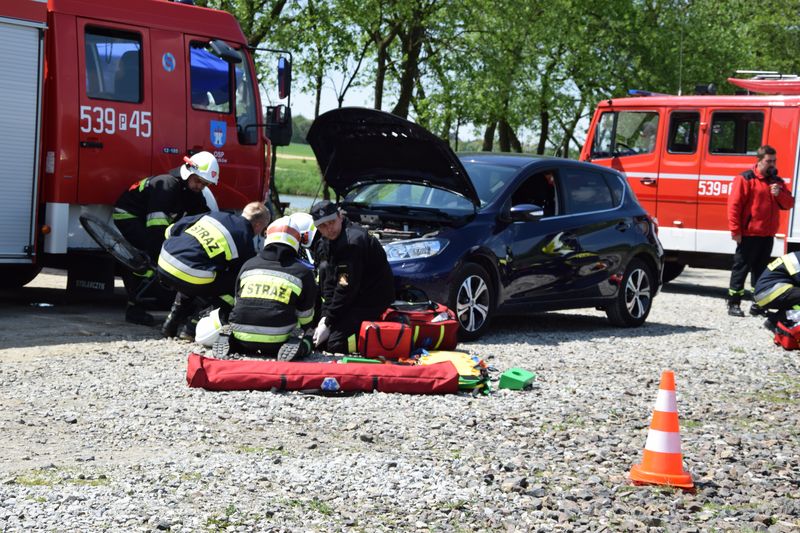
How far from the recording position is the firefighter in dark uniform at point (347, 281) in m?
9.13

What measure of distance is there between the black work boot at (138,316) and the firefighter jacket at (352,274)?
2.24 m

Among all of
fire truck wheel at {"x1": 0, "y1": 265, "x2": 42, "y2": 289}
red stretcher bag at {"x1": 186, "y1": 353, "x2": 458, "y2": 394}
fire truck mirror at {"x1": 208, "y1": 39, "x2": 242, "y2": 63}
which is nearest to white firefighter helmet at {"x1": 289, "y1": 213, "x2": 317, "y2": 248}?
red stretcher bag at {"x1": 186, "y1": 353, "x2": 458, "y2": 394}

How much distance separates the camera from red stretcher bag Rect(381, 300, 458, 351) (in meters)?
9.12

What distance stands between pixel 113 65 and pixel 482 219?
3.90 m

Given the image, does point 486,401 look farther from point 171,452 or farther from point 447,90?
point 447,90

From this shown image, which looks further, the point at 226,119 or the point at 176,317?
the point at 226,119

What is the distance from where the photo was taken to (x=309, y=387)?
7.63 m

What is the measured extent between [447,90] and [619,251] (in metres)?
19.6

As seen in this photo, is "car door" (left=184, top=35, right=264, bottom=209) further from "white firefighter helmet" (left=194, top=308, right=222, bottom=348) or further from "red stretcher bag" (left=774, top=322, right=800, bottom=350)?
"red stretcher bag" (left=774, top=322, right=800, bottom=350)

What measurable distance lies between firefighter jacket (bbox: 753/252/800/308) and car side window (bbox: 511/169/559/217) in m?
2.28

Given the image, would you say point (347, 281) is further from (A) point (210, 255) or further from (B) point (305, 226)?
(A) point (210, 255)

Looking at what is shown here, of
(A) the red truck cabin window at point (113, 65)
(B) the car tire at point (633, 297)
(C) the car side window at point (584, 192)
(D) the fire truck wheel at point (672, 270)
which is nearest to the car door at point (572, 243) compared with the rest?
(C) the car side window at point (584, 192)

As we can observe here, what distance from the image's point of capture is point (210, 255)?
9.55 meters

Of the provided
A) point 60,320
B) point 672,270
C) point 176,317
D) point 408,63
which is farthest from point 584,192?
point 408,63
